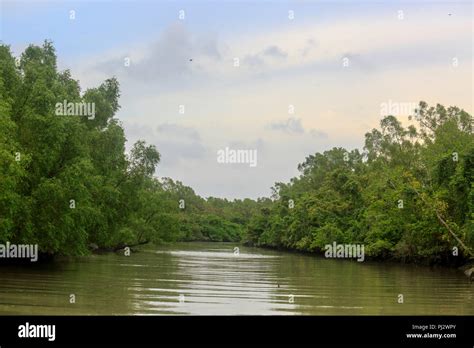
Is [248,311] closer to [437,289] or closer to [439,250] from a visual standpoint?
[437,289]

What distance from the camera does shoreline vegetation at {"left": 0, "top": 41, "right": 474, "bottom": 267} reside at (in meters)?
36.5

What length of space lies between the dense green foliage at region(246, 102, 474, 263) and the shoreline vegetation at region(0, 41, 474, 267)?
13 cm

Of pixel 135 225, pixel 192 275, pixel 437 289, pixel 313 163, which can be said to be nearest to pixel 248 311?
pixel 437 289

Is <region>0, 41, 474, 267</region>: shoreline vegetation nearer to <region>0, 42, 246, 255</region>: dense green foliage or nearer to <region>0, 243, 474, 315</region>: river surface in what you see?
<region>0, 42, 246, 255</region>: dense green foliage

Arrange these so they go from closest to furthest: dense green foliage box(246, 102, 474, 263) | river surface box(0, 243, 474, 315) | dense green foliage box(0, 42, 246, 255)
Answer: river surface box(0, 243, 474, 315), dense green foliage box(0, 42, 246, 255), dense green foliage box(246, 102, 474, 263)

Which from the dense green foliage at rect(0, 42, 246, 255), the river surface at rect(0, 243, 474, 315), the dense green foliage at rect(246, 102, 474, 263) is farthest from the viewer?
the dense green foliage at rect(246, 102, 474, 263)

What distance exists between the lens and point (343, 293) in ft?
91.9

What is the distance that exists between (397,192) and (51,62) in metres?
30.0

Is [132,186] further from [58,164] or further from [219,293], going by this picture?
[219,293]

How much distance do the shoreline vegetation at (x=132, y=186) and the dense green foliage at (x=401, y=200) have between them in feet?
0.42

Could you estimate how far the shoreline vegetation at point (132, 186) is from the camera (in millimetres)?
36528

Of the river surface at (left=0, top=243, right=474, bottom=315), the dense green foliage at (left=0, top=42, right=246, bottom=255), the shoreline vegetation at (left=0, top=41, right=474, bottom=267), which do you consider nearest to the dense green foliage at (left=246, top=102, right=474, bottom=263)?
the shoreline vegetation at (left=0, top=41, right=474, bottom=267)

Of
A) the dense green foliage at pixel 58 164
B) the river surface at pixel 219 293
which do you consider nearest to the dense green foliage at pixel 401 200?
the river surface at pixel 219 293

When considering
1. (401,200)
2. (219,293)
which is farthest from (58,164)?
(401,200)
